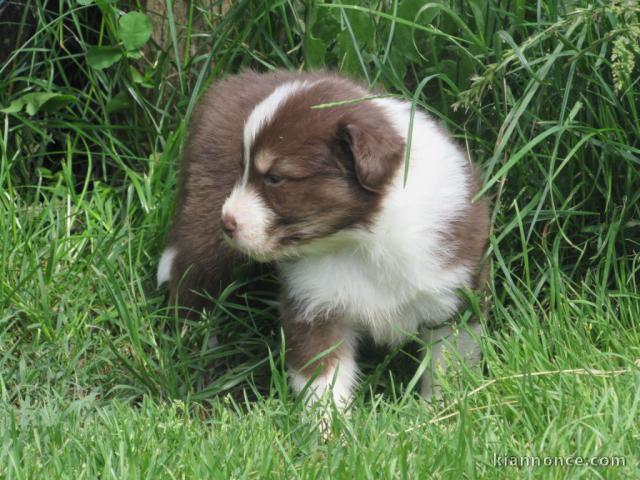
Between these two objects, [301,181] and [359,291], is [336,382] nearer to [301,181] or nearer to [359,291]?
[359,291]

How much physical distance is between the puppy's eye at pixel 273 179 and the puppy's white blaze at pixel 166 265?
3.17ft

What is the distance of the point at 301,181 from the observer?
3881mm

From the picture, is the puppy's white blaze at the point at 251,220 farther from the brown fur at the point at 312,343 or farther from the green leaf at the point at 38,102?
the green leaf at the point at 38,102

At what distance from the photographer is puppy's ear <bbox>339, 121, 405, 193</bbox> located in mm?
3771

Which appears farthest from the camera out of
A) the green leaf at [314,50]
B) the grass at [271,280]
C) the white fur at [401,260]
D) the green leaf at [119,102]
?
the green leaf at [119,102]

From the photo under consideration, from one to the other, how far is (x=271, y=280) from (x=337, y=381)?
0.80 meters

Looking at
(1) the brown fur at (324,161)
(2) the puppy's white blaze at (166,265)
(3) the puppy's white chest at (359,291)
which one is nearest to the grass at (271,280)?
(2) the puppy's white blaze at (166,265)

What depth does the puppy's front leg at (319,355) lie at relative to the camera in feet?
13.3

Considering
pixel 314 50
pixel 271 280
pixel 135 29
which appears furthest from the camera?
pixel 135 29

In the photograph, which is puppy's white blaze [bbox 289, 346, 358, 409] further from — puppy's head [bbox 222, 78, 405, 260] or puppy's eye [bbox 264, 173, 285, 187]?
puppy's eye [bbox 264, 173, 285, 187]

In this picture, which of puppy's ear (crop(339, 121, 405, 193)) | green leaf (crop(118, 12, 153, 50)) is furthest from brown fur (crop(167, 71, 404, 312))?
green leaf (crop(118, 12, 153, 50))

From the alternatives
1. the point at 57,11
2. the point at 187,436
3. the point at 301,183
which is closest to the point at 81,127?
the point at 57,11

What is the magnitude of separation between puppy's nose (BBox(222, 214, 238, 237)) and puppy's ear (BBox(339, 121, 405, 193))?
1.45 ft

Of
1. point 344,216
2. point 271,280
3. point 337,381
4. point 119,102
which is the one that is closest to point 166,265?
point 271,280
